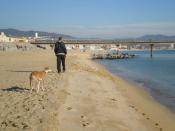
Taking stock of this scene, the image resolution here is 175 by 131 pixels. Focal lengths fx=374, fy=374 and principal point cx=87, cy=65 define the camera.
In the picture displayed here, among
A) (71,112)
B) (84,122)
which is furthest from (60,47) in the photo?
(84,122)

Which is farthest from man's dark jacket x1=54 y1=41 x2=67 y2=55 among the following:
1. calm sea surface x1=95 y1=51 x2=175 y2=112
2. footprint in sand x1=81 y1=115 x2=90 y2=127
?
footprint in sand x1=81 y1=115 x2=90 y2=127

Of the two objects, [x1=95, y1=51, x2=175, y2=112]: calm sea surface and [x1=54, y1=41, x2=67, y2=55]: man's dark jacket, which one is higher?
[x1=54, y1=41, x2=67, y2=55]: man's dark jacket

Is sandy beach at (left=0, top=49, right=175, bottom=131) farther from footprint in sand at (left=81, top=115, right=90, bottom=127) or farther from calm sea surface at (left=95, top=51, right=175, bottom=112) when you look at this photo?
calm sea surface at (left=95, top=51, right=175, bottom=112)

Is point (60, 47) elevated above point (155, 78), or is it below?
above

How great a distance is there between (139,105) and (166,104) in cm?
161

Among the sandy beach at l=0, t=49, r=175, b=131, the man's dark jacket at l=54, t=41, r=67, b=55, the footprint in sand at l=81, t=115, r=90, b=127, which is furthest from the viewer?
the man's dark jacket at l=54, t=41, r=67, b=55

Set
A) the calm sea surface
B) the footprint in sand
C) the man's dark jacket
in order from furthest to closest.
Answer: the man's dark jacket
the calm sea surface
the footprint in sand

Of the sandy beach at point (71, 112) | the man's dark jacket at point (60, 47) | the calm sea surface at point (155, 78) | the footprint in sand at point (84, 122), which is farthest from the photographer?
the man's dark jacket at point (60, 47)

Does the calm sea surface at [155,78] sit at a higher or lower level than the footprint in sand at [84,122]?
lower

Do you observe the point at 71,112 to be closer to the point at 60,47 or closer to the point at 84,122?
the point at 84,122

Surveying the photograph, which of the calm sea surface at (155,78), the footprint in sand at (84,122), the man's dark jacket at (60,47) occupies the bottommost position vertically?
the calm sea surface at (155,78)

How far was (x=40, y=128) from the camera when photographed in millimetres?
8562

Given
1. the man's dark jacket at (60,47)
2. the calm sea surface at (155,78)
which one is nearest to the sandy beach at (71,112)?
the calm sea surface at (155,78)

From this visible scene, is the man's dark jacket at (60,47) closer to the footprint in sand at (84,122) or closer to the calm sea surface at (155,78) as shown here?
the calm sea surface at (155,78)
